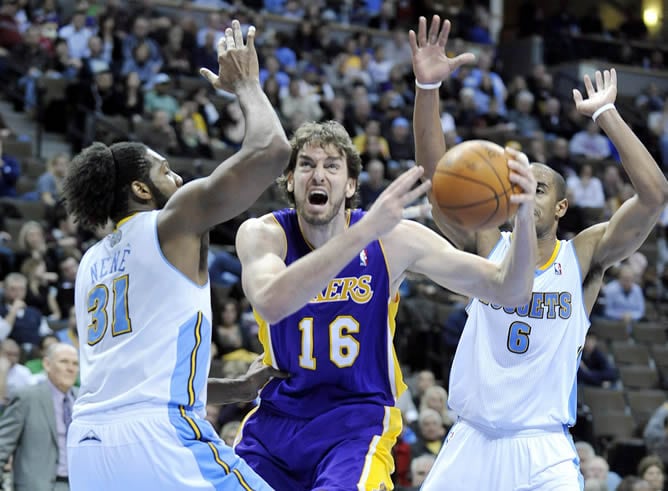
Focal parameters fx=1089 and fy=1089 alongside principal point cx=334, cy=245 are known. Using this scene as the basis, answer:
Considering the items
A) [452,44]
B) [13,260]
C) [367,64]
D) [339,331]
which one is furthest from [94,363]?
[452,44]

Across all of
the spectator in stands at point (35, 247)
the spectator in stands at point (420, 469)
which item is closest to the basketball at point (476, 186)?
the spectator in stands at point (420, 469)

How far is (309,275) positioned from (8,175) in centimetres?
958

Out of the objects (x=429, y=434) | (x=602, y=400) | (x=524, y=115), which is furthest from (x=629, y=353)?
(x=524, y=115)

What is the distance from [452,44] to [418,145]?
16.5 metres

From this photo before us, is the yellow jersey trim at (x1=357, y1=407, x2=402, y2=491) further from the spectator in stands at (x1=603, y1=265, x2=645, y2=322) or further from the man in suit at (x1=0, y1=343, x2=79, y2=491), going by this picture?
the spectator in stands at (x1=603, y1=265, x2=645, y2=322)

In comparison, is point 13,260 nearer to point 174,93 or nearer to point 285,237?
point 174,93

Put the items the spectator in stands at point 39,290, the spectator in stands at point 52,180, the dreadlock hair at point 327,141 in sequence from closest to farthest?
1. the dreadlock hair at point 327,141
2. the spectator in stands at point 39,290
3. the spectator in stands at point 52,180

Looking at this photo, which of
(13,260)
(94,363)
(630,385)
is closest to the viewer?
(94,363)

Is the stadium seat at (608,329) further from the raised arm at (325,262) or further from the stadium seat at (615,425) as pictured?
the raised arm at (325,262)

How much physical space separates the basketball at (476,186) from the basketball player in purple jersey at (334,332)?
338 millimetres

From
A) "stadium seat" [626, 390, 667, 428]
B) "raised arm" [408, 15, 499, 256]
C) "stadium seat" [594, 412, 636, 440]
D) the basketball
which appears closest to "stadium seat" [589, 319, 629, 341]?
"stadium seat" [626, 390, 667, 428]

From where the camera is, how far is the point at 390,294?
5090mm

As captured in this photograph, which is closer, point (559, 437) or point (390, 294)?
point (390, 294)

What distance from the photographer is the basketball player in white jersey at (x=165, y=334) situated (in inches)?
160
